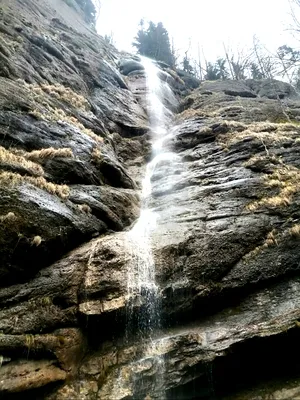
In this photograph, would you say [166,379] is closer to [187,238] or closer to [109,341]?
[109,341]

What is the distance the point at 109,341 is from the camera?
841cm

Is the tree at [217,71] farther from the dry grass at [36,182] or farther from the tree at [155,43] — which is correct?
the dry grass at [36,182]

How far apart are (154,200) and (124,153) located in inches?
280

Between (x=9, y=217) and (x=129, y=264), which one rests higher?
(x=9, y=217)

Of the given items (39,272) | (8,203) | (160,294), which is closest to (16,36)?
(8,203)

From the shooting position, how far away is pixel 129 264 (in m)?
9.61

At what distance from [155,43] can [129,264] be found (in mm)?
56667

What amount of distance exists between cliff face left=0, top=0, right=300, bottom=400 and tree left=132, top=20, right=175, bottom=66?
44.1 m

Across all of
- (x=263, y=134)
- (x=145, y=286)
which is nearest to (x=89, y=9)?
(x=263, y=134)

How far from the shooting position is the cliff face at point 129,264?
751 centimetres

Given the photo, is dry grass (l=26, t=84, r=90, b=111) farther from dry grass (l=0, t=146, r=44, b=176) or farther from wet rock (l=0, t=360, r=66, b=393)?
wet rock (l=0, t=360, r=66, b=393)

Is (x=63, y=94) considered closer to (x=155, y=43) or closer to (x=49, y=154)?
(x=49, y=154)

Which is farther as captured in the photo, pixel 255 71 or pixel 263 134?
pixel 255 71

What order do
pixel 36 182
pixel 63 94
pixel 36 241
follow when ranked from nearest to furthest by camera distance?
pixel 36 241, pixel 36 182, pixel 63 94
